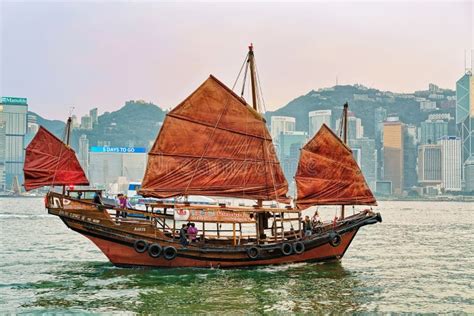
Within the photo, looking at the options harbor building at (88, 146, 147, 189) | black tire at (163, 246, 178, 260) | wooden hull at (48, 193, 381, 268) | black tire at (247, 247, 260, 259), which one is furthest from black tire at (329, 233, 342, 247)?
harbor building at (88, 146, 147, 189)

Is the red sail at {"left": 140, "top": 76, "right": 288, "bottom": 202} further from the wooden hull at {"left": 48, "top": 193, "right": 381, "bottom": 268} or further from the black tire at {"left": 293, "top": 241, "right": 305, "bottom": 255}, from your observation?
the black tire at {"left": 293, "top": 241, "right": 305, "bottom": 255}

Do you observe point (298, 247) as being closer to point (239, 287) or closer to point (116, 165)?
point (239, 287)

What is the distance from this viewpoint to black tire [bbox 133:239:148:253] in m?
23.9

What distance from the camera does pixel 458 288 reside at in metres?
22.9

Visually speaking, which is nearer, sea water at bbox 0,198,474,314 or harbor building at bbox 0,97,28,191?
sea water at bbox 0,198,474,314

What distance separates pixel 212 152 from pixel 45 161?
702 cm

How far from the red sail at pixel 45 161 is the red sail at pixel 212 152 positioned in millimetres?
3944

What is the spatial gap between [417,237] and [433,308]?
95.6ft

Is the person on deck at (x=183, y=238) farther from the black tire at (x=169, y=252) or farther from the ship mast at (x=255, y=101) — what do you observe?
the ship mast at (x=255, y=101)

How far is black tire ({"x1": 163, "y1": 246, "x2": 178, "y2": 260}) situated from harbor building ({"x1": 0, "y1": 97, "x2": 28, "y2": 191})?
17574cm

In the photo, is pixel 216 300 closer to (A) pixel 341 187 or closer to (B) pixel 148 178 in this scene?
(B) pixel 148 178

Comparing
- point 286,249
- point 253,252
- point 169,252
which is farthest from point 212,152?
point 286,249

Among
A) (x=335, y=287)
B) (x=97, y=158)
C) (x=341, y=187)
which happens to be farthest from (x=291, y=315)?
(x=97, y=158)

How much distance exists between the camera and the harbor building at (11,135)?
624 ft
